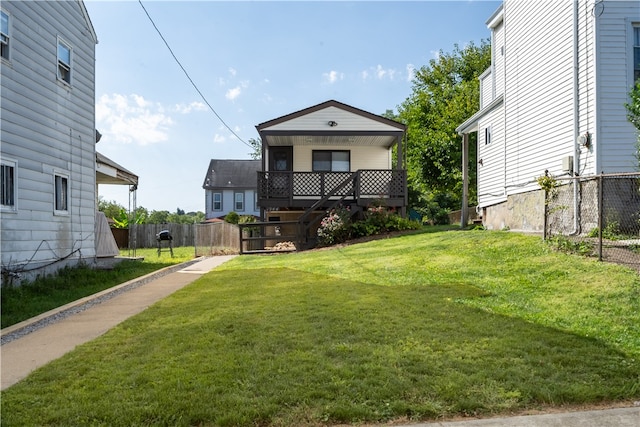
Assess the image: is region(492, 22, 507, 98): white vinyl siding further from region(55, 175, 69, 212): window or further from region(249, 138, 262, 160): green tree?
region(249, 138, 262, 160): green tree

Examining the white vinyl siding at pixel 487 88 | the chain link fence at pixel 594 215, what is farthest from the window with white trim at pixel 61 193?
the white vinyl siding at pixel 487 88

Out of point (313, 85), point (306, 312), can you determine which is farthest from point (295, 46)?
point (306, 312)

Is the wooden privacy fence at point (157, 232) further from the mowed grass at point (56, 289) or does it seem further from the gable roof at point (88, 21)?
the mowed grass at point (56, 289)

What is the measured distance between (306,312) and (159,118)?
2050cm

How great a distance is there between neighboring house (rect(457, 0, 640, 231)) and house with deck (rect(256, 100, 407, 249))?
3.75 m

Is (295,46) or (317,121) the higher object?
(295,46)

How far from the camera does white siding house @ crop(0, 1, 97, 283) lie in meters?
9.07

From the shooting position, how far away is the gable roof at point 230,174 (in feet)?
135

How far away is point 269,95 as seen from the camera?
94.4 ft

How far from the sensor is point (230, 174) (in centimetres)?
4212

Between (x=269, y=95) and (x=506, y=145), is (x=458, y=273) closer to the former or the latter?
(x=506, y=145)

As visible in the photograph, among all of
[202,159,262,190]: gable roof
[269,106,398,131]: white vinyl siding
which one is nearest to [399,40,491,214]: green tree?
[269,106,398,131]: white vinyl siding

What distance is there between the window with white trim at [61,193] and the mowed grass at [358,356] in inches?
217

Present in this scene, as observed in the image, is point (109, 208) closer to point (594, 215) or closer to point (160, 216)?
point (160, 216)
